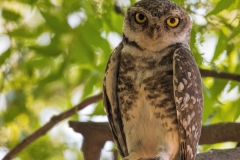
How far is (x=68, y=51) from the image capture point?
224 centimetres

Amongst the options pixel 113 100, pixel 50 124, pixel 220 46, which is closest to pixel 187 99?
pixel 220 46

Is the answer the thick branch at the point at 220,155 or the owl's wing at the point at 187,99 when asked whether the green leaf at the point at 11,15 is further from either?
the thick branch at the point at 220,155

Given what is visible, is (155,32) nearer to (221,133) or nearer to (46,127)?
(221,133)

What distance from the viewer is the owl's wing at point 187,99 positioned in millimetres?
1967

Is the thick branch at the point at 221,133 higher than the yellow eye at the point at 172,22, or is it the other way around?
the yellow eye at the point at 172,22

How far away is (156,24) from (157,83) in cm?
26

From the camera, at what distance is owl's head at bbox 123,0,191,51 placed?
203 centimetres

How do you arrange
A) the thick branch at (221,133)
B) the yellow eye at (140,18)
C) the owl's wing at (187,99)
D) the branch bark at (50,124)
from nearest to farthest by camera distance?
1. the owl's wing at (187,99)
2. the yellow eye at (140,18)
3. the thick branch at (221,133)
4. the branch bark at (50,124)

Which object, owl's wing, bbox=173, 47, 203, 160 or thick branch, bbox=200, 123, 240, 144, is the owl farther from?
thick branch, bbox=200, 123, 240, 144

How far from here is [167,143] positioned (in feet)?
6.74

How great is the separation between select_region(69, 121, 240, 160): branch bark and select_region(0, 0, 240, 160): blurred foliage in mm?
73

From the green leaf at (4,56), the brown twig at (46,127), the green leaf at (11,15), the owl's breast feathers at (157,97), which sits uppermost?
the green leaf at (11,15)

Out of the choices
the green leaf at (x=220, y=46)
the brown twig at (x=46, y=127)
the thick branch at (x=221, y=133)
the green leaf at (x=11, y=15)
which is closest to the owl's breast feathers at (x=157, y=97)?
the green leaf at (x=220, y=46)

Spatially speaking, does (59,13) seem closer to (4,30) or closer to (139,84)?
(4,30)
